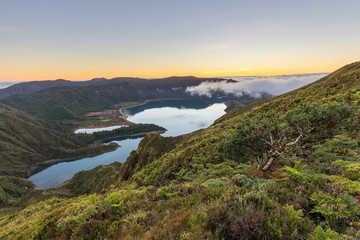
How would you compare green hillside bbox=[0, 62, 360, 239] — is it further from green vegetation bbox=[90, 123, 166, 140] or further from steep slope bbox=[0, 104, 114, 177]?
green vegetation bbox=[90, 123, 166, 140]

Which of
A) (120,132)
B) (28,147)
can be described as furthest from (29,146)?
(120,132)

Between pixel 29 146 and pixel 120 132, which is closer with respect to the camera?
pixel 29 146

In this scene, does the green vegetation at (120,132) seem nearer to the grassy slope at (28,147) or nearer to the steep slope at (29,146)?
the steep slope at (29,146)

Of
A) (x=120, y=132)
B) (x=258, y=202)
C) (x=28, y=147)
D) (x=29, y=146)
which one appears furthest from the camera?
(x=120, y=132)

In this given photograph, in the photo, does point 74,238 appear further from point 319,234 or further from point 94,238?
point 319,234

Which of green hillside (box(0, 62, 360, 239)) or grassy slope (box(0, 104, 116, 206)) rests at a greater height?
green hillside (box(0, 62, 360, 239))

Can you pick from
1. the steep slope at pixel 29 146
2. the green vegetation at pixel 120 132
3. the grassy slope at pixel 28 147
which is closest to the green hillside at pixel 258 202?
the grassy slope at pixel 28 147

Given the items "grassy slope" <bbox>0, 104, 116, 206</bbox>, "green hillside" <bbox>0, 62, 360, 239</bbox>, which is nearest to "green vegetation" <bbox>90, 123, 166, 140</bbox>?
"grassy slope" <bbox>0, 104, 116, 206</bbox>

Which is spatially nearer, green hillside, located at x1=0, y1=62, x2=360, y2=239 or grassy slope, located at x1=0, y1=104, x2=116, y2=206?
green hillside, located at x1=0, y1=62, x2=360, y2=239

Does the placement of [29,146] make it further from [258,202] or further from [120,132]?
[258,202]

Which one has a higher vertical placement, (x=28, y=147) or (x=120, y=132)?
(x=28, y=147)

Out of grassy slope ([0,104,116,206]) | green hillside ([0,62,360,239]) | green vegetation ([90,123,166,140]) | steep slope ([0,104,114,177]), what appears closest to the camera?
green hillside ([0,62,360,239])

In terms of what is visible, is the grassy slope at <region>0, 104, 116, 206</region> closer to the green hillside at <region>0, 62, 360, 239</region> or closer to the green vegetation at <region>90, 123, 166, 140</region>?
the green vegetation at <region>90, 123, 166, 140</region>

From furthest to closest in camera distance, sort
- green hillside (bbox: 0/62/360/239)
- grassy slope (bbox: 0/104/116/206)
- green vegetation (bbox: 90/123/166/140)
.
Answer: green vegetation (bbox: 90/123/166/140)
grassy slope (bbox: 0/104/116/206)
green hillside (bbox: 0/62/360/239)
